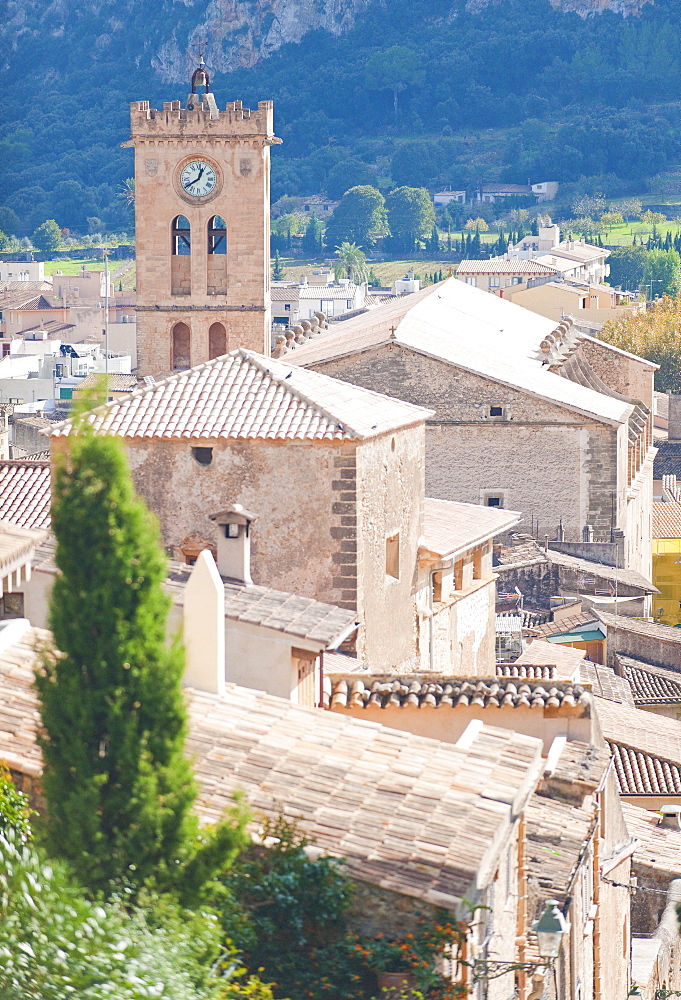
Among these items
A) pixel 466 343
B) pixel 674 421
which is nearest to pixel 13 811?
pixel 466 343

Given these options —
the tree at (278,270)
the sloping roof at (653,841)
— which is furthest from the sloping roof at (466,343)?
the tree at (278,270)

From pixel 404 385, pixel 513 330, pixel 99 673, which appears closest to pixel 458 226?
pixel 513 330

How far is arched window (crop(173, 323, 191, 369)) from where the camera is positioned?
144 ft

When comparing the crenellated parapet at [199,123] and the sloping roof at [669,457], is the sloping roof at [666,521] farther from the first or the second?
the crenellated parapet at [199,123]

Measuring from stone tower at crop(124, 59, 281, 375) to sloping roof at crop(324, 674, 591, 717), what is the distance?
93.5 ft

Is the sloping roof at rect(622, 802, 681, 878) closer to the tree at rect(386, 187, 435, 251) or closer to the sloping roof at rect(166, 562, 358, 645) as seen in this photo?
the sloping roof at rect(166, 562, 358, 645)

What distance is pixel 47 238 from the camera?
17312cm

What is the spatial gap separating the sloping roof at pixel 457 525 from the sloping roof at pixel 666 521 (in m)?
25.2

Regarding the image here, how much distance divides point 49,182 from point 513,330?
457 feet

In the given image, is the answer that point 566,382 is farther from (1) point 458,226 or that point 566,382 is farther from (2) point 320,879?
(1) point 458,226

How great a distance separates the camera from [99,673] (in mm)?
8750

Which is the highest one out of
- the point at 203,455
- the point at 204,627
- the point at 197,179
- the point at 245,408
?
the point at 197,179

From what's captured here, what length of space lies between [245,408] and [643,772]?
686 cm

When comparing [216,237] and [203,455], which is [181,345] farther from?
[203,455]
